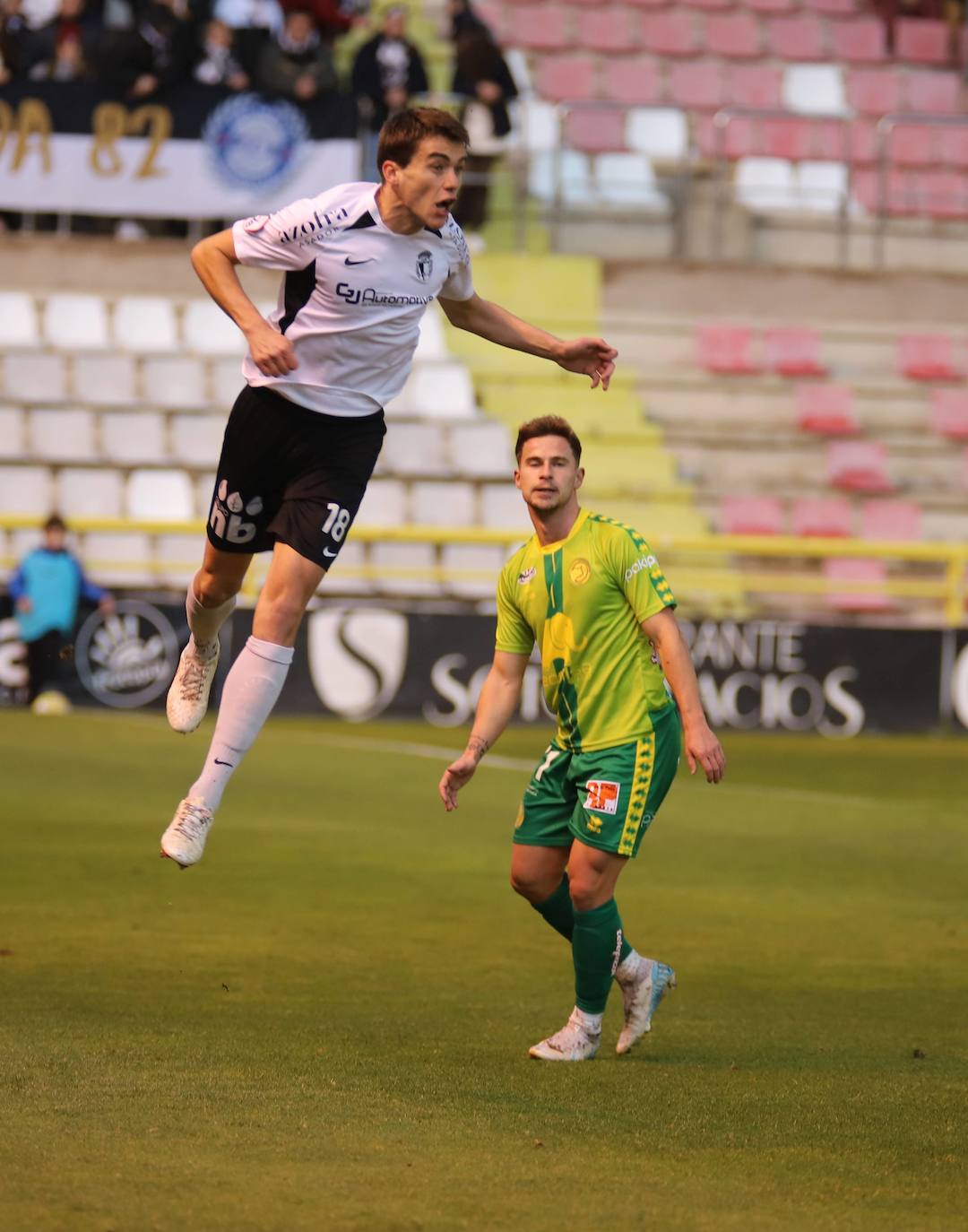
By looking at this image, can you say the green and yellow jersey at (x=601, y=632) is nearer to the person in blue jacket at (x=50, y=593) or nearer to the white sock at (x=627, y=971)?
the white sock at (x=627, y=971)

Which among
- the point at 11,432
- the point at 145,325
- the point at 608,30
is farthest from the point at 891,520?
the point at 11,432

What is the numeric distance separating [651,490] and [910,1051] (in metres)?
13.5

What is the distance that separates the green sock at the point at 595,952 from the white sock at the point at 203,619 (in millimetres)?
1604

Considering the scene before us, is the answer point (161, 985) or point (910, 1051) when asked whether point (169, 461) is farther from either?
point (910, 1051)

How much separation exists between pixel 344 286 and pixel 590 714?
4.77 feet

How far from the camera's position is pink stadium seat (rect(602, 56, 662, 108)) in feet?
72.5

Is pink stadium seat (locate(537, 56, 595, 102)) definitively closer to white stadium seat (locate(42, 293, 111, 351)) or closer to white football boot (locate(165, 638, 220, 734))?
white stadium seat (locate(42, 293, 111, 351))

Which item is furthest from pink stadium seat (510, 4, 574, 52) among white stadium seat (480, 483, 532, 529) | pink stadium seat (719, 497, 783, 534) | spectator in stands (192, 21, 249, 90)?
white stadium seat (480, 483, 532, 529)

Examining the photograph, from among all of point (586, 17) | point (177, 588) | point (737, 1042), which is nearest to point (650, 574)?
point (737, 1042)

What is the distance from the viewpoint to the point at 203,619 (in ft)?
21.8

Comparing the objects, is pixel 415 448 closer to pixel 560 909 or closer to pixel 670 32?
pixel 670 32

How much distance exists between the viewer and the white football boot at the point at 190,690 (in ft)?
21.8

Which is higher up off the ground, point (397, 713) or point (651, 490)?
point (651, 490)

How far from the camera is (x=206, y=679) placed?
676cm
